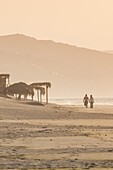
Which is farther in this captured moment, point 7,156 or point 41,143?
point 41,143

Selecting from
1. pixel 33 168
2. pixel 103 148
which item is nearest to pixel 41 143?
pixel 103 148

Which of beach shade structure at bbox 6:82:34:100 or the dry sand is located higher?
beach shade structure at bbox 6:82:34:100

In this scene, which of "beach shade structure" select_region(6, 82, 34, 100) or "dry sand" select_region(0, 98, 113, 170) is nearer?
"dry sand" select_region(0, 98, 113, 170)

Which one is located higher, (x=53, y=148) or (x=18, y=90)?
(x=18, y=90)

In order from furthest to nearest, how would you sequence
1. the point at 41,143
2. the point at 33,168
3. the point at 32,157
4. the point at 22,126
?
the point at 22,126
the point at 41,143
the point at 32,157
the point at 33,168

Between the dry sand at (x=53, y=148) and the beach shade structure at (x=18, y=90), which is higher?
the beach shade structure at (x=18, y=90)

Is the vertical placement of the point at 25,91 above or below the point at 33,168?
above

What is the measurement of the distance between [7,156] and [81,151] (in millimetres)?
2410

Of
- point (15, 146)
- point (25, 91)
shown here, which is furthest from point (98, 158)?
point (25, 91)

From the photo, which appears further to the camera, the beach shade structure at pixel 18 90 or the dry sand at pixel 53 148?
the beach shade structure at pixel 18 90

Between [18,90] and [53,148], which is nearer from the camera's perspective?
[53,148]

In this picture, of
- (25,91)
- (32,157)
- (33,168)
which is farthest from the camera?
(25,91)

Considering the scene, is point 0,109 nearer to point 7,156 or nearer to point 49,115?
point 49,115

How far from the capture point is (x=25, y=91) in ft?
245
